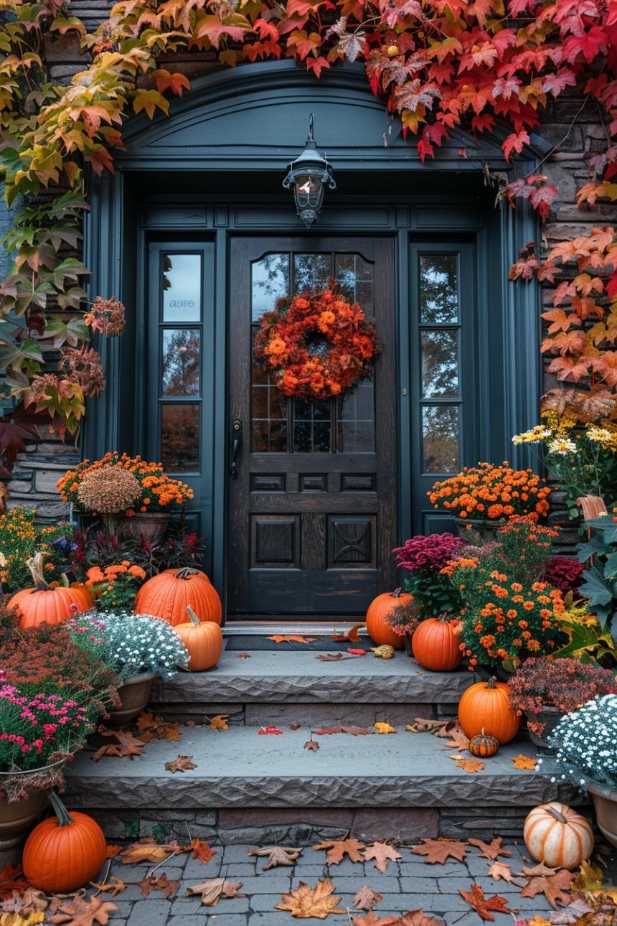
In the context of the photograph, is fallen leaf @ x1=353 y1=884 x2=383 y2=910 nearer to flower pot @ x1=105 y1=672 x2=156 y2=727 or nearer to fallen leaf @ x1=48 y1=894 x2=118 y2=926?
fallen leaf @ x1=48 y1=894 x2=118 y2=926

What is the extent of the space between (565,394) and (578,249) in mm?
Answer: 765

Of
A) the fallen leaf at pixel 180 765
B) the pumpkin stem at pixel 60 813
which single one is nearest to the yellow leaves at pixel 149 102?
the fallen leaf at pixel 180 765

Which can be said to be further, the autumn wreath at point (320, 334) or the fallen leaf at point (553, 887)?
the autumn wreath at point (320, 334)

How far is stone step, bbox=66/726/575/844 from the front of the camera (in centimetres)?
250

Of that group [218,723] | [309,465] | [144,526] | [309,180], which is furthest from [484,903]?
[309,180]

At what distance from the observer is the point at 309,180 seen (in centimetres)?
377

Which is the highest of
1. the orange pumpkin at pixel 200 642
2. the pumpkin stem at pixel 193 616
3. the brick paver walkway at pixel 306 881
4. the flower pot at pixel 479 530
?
the flower pot at pixel 479 530

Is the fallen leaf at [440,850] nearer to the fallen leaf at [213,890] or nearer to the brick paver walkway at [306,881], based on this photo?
the brick paver walkway at [306,881]

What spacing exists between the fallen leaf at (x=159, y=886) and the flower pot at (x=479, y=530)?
210 centimetres

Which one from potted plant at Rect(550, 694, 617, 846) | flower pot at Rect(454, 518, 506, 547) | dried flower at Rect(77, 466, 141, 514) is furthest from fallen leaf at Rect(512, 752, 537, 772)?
dried flower at Rect(77, 466, 141, 514)

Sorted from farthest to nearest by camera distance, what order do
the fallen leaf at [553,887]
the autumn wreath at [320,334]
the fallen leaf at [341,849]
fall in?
the autumn wreath at [320,334], the fallen leaf at [341,849], the fallen leaf at [553,887]

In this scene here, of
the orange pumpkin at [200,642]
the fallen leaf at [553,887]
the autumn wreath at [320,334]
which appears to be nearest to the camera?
the fallen leaf at [553,887]

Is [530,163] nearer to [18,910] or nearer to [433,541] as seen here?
[433,541]

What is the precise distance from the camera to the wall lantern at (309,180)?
3.74 metres
